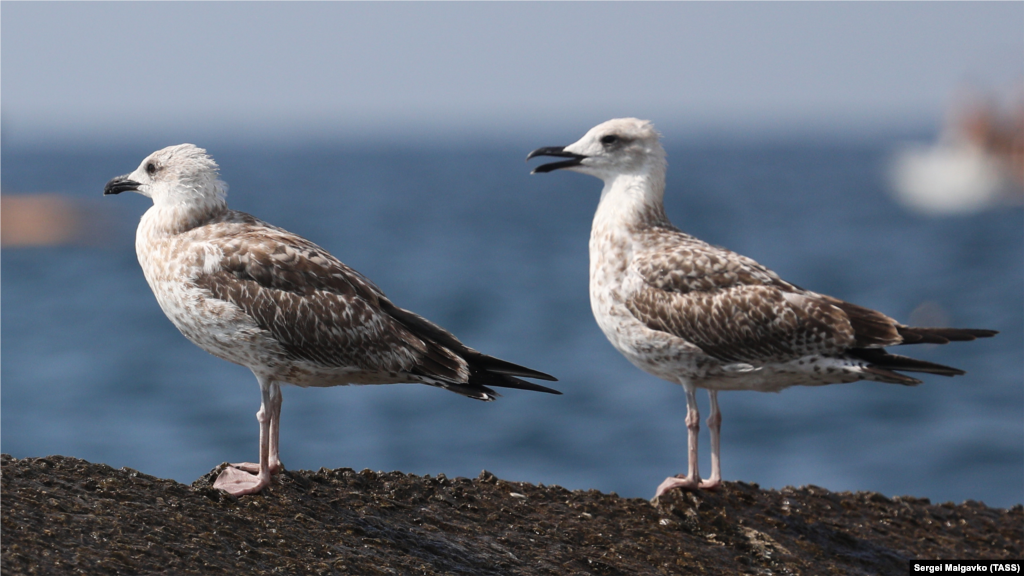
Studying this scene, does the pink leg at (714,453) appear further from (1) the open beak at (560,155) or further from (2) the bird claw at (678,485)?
(1) the open beak at (560,155)

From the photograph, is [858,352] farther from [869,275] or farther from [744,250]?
[744,250]

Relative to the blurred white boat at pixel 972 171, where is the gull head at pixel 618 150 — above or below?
below

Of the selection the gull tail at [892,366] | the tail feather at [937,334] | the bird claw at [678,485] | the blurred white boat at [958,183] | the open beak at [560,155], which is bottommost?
the bird claw at [678,485]

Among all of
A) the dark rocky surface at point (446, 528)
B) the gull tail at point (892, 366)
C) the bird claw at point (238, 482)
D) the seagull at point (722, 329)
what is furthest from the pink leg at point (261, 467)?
the gull tail at point (892, 366)

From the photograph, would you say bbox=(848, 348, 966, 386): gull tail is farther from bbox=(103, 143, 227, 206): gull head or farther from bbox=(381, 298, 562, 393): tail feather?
bbox=(103, 143, 227, 206): gull head

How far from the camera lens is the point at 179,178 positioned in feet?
25.4

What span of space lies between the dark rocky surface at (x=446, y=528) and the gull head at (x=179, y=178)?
1.95 meters

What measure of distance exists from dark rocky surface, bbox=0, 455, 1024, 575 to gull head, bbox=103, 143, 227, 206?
76.8 inches

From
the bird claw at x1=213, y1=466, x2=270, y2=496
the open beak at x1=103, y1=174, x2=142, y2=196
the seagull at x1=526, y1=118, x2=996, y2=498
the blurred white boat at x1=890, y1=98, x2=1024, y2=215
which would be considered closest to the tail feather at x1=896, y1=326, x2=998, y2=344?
the seagull at x1=526, y1=118, x2=996, y2=498

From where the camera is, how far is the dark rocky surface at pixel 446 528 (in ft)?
18.7

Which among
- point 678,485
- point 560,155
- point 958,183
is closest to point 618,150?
point 560,155

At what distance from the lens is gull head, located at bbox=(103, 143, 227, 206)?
25.4 feet

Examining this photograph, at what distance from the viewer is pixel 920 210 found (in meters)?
104

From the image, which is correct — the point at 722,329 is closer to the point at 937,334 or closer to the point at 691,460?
the point at 691,460
